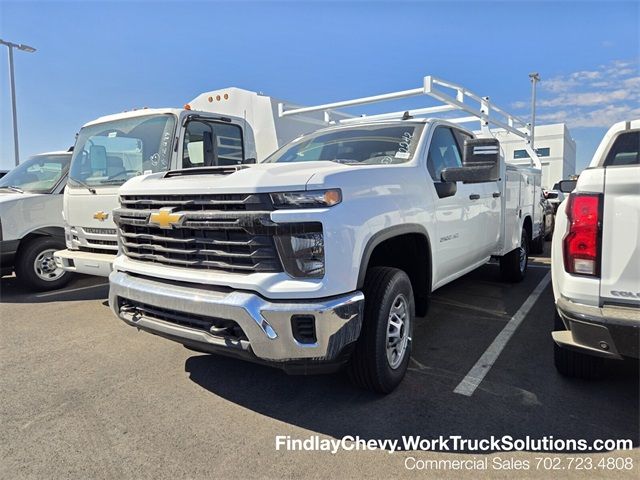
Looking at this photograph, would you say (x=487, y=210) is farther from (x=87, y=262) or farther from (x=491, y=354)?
(x=87, y=262)

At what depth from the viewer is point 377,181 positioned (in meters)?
3.12

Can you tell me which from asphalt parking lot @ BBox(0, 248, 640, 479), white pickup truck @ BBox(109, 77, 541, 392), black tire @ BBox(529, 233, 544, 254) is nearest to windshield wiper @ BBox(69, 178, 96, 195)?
asphalt parking lot @ BBox(0, 248, 640, 479)

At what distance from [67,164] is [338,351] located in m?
6.30

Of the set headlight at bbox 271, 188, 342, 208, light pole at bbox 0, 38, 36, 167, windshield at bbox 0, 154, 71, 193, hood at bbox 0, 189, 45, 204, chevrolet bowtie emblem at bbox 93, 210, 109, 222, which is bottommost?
chevrolet bowtie emblem at bbox 93, 210, 109, 222

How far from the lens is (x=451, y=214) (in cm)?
422

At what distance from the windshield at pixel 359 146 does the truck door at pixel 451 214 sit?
0.86 ft

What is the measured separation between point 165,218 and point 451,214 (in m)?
2.58

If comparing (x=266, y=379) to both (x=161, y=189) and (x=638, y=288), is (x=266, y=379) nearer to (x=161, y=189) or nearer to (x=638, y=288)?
(x=161, y=189)

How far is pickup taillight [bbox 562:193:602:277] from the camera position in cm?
257

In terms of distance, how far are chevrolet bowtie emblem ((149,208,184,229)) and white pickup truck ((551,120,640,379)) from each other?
8.16 ft

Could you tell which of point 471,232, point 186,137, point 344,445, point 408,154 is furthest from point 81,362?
point 471,232

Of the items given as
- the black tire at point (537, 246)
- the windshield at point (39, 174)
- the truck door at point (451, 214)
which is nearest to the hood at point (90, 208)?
the windshield at point (39, 174)

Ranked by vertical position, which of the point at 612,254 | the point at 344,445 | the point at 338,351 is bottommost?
the point at 344,445

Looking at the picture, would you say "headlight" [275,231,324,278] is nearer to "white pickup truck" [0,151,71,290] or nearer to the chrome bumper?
the chrome bumper
